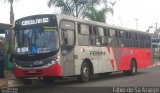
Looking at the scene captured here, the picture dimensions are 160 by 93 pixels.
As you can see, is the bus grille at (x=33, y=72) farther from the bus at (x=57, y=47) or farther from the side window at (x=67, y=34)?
the side window at (x=67, y=34)

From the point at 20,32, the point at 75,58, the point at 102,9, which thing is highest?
the point at 102,9

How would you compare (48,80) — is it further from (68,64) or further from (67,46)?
(67,46)

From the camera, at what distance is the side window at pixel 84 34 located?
19.0 meters

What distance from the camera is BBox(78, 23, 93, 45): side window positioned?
19.0 metres

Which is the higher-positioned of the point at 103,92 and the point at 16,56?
the point at 16,56

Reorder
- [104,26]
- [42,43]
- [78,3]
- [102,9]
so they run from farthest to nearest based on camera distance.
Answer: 1. [102,9]
2. [78,3]
3. [104,26]
4. [42,43]

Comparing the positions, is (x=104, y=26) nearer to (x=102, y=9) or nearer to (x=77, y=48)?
(x=77, y=48)

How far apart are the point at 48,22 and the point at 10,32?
1.82 metres

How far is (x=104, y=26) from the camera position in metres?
21.8

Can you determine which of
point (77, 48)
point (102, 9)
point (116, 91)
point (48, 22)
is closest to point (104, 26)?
point (77, 48)

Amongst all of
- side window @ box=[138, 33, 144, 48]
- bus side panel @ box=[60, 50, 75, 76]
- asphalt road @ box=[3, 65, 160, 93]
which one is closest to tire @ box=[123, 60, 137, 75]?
side window @ box=[138, 33, 144, 48]

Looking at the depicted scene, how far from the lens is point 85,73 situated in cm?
1923

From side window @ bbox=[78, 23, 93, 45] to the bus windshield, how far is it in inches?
77.4

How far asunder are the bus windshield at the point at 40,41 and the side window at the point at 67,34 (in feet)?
1.51
